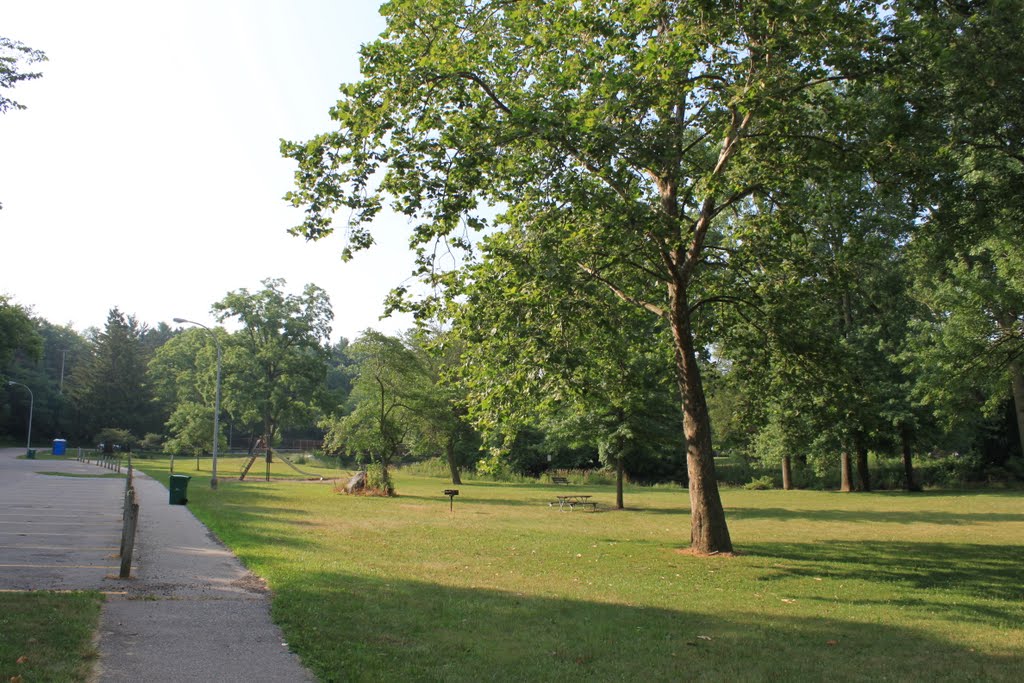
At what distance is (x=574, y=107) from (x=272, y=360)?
43467 millimetres

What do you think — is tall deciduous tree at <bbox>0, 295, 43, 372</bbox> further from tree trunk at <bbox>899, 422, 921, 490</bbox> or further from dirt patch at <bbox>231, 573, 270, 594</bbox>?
tree trunk at <bbox>899, 422, 921, 490</bbox>

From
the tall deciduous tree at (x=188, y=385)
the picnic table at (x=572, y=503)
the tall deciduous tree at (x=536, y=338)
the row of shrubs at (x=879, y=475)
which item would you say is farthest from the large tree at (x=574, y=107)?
the tall deciduous tree at (x=188, y=385)

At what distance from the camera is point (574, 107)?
1173cm

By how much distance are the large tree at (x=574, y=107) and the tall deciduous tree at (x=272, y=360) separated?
132 ft

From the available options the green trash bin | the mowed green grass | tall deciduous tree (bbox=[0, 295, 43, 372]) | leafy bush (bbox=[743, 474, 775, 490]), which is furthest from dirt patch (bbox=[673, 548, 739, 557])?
tall deciduous tree (bbox=[0, 295, 43, 372])

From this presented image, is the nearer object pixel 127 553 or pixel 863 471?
pixel 127 553

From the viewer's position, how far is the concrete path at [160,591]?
6.09 meters

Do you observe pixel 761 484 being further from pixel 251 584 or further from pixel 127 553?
pixel 127 553

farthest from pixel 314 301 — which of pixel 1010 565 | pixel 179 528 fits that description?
pixel 1010 565

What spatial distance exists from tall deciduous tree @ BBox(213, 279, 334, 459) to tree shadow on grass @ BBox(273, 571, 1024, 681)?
43340mm

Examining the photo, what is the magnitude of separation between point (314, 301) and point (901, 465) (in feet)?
134

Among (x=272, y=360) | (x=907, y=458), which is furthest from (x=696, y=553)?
(x=272, y=360)

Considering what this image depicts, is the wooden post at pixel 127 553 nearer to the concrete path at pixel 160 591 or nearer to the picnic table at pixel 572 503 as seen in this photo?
the concrete path at pixel 160 591

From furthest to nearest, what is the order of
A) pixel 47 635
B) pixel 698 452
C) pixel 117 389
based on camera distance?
pixel 117 389
pixel 698 452
pixel 47 635
